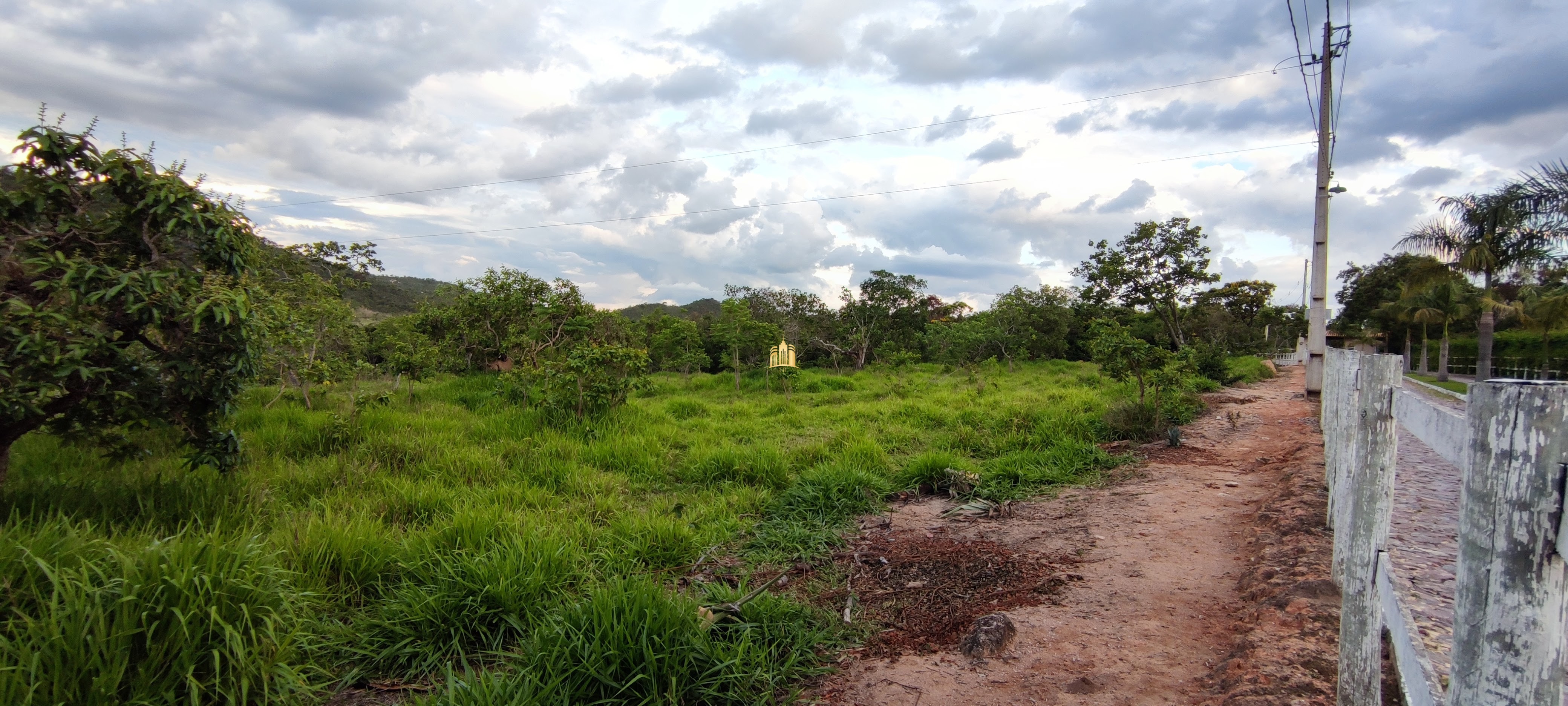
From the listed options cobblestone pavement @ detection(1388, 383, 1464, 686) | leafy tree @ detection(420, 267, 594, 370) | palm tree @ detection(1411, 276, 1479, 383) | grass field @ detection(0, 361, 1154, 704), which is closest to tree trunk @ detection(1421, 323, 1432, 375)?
palm tree @ detection(1411, 276, 1479, 383)

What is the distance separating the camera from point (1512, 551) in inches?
41.2

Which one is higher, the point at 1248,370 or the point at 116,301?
the point at 116,301

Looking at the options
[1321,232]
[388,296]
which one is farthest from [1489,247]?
[388,296]

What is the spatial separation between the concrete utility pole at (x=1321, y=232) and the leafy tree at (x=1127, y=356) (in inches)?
195

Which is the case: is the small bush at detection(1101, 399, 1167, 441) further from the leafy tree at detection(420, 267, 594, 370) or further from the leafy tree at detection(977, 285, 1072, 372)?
the leafy tree at detection(977, 285, 1072, 372)

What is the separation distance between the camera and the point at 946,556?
4516 mm

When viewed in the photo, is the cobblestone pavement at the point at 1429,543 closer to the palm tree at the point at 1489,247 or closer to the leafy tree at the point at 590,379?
the leafy tree at the point at 590,379

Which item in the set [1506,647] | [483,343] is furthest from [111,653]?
[483,343]

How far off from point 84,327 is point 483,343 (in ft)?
28.2

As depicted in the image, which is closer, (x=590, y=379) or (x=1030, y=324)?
(x=590, y=379)

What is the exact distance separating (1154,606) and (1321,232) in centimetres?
1218

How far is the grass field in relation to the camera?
258 cm

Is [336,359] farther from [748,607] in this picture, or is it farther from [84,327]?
[748,607]

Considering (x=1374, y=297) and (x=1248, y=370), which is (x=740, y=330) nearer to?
(x=1248, y=370)
